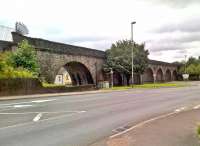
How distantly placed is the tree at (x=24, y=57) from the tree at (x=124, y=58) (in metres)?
23.4

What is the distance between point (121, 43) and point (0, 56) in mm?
34981

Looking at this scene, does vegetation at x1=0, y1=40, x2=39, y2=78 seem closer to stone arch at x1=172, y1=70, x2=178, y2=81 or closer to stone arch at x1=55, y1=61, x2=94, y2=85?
stone arch at x1=55, y1=61, x2=94, y2=85

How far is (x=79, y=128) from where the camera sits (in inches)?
448

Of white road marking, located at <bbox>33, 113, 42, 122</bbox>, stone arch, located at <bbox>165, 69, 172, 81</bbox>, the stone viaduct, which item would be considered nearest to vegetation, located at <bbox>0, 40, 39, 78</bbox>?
the stone viaduct

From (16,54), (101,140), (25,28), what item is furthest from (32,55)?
(101,140)

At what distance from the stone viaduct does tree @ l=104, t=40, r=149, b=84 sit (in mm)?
1403

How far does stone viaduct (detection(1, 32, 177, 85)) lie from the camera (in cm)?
3944

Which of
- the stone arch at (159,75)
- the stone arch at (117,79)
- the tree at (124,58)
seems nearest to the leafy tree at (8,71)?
the tree at (124,58)

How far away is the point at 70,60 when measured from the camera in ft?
152

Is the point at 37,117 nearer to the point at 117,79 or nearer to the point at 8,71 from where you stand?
the point at 8,71

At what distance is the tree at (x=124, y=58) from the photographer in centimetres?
5759

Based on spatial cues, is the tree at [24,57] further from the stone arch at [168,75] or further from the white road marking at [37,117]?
the stone arch at [168,75]

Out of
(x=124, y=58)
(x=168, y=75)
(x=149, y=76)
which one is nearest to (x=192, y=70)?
(x=168, y=75)

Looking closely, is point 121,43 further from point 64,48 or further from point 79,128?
point 79,128
